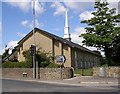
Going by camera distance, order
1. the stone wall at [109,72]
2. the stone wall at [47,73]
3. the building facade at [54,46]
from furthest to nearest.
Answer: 1. the building facade at [54,46]
2. the stone wall at [109,72]
3. the stone wall at [47,73]

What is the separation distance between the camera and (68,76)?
3422 centimetres

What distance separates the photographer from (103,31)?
126 ft

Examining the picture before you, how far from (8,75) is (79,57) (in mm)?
24053

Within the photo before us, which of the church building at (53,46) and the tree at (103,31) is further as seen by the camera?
the church building at (53,46)

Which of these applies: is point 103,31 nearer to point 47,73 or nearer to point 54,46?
point 47,73

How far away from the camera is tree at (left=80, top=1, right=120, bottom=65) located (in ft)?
123

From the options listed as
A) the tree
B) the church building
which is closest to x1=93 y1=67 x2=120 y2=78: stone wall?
the tree

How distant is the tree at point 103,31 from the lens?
37531 millimetres

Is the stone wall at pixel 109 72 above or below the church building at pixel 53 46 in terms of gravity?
below

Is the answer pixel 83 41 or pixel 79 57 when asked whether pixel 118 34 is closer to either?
pixel 83 41

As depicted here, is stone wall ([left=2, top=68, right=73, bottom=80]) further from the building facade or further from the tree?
the building facade

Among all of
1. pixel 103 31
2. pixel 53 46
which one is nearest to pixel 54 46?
pixel 53 46

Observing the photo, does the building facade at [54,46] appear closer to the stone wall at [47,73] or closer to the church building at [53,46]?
the church building at [53,46]

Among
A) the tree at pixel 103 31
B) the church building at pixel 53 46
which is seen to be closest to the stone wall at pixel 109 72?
the tree at pixel 103 31
